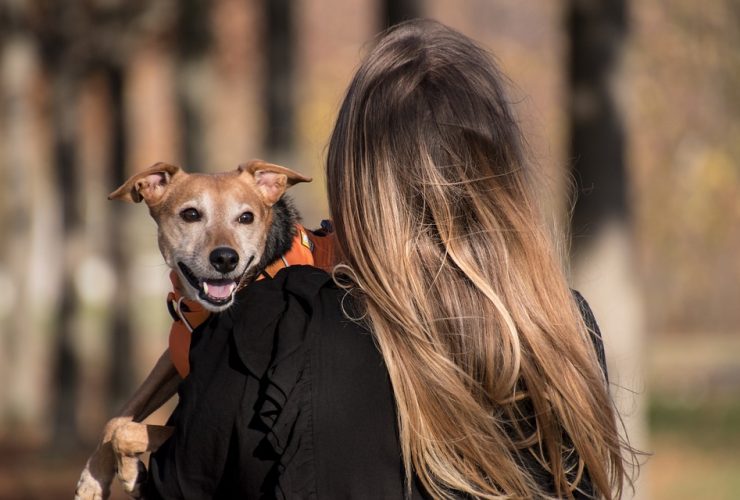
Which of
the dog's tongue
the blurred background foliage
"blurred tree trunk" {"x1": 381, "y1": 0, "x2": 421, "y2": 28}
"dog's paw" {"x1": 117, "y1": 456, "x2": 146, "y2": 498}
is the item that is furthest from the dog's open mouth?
"blurred tree trunk" {"x1": 381, "y1": 0, "x2": 421, "y2": 28}

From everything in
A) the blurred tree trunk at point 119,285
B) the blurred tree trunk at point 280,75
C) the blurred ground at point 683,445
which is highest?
the blurred tree trunk at point 280,75

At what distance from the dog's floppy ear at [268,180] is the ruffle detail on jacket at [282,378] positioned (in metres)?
→ 1.26

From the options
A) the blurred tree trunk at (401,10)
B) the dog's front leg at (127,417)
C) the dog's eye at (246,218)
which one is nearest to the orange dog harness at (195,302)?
the dog's front leg at (127,417)

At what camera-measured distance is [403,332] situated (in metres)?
2.94

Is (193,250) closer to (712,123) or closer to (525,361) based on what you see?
(525,361)

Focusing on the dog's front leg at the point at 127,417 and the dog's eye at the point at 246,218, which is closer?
the dog's front leg at the point at 127,417

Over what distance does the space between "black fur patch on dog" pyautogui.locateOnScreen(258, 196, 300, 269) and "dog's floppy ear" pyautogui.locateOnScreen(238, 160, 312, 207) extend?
0.06 m

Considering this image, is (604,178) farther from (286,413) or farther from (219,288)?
(286,413)

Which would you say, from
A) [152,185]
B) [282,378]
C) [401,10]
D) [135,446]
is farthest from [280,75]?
[282,378]

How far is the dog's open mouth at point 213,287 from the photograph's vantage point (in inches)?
144

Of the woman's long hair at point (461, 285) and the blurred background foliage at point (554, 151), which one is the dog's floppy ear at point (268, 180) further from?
the blurred background foliage at point (554, 151)

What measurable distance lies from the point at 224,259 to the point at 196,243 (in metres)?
0.22

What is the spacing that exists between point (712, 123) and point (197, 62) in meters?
8.82

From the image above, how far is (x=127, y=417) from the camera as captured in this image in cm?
379
